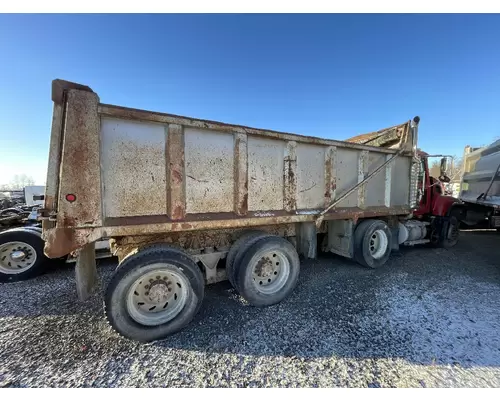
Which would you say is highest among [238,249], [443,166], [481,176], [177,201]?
[443,166]

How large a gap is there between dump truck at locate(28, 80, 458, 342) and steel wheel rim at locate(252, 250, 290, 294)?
2cm

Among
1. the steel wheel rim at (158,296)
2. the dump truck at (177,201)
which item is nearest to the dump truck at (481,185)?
the dump truck at (177,201)

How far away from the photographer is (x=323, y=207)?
13.5 feet

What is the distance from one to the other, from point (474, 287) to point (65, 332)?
654cm

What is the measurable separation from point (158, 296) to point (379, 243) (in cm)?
471

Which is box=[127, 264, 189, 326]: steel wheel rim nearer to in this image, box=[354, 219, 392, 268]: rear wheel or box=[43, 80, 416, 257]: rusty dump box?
box=[43, 80, 416, 257]: rusty dump box

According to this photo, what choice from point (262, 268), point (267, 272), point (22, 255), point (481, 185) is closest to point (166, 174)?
point (262, 268)

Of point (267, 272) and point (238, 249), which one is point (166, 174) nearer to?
point (238, 249)

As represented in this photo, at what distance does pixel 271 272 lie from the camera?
3.65 metres

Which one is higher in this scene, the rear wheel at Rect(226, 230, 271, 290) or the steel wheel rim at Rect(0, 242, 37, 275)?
the rear wheel at Rect(226, 230, 271, 290)

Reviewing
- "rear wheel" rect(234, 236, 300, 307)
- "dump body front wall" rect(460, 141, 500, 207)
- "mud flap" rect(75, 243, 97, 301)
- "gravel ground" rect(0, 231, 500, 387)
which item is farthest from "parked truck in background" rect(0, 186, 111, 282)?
"dump body front wall" rect(460, 141, 500, 207)

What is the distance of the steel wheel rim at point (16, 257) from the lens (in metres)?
4.31

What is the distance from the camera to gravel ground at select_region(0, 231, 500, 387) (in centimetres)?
221

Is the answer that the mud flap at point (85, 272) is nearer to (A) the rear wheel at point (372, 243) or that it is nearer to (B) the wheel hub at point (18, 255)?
(B) the wheel hub at point (18, 255)
